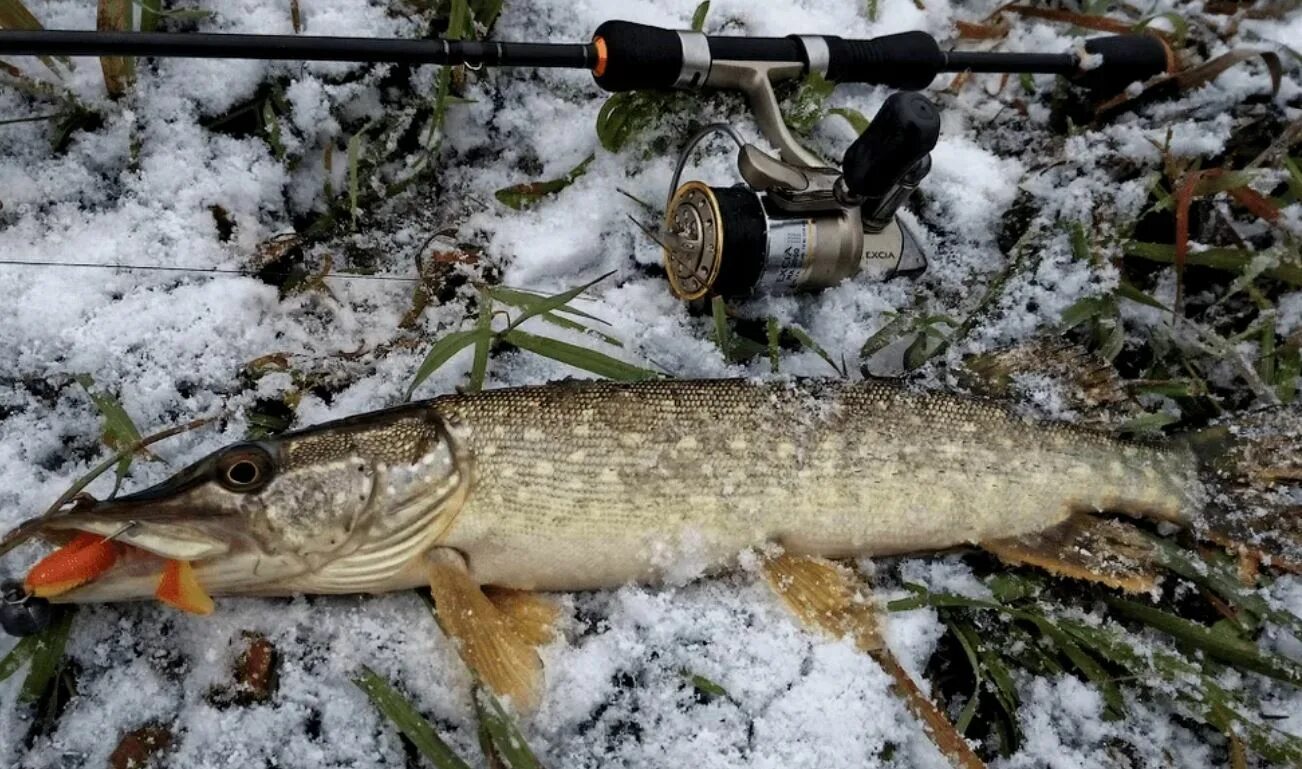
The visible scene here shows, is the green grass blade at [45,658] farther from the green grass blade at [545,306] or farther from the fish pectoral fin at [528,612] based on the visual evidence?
the green grass blade at [545,306]

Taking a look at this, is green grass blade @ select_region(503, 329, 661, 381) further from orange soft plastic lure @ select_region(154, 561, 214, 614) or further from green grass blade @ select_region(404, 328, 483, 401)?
orange soft plastic lure @ select_region(154, 561, 214, 614)

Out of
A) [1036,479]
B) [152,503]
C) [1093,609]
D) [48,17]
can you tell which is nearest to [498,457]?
[152,503]

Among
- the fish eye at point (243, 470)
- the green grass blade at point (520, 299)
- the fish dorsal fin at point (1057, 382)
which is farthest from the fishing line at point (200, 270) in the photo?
the fish dorsal fin at point (1057, 382)

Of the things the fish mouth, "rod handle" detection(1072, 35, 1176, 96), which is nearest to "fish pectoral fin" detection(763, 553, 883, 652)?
the fish mouth

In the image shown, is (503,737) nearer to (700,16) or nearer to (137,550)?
(137,550)

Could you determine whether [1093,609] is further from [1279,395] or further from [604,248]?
[604,248]

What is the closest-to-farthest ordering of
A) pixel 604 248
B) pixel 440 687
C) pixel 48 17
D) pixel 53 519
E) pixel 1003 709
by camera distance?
pixel 53 519 → pixel 440 687 → pixel 1003 709 → pixel 48 17 → pixel 604 248

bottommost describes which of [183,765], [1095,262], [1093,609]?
[183,765]
